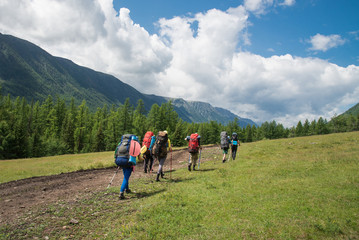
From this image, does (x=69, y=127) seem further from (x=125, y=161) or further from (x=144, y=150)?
(x=125, y=161)

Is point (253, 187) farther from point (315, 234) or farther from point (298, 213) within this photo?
point (315, 234)

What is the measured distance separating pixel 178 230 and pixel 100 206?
4322 mm

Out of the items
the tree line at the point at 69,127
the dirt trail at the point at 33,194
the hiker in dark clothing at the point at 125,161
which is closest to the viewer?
the dirt trail at the point at 33,194

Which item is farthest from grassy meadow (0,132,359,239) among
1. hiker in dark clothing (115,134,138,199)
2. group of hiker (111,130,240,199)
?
group of hiker (111,130,240,199)

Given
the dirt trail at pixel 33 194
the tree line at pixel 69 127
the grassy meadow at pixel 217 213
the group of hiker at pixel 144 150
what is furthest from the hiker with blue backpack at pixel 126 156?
the tree line at pixel 69 127

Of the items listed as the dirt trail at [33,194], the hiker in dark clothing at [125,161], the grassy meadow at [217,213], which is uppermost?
the hiker in dark clothing at [125,161]

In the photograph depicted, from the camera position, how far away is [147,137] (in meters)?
15.2

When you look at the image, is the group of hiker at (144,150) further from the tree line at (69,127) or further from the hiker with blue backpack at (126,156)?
the tree line at (69,127)

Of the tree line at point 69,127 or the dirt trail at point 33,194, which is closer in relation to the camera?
the dirt trail at point 33,194

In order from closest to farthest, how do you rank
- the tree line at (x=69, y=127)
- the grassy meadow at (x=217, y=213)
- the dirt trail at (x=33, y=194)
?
1. the grassy meadow at (x=217, y=213)
2. the dirt trail at (x=33, y=194)
3. the tree line at (x=69, y=127)

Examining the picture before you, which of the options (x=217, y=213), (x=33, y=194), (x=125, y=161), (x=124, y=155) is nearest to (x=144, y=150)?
(x=124, y=155)

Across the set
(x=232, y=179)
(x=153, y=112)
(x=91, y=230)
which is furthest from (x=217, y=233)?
(x=153, y=112)

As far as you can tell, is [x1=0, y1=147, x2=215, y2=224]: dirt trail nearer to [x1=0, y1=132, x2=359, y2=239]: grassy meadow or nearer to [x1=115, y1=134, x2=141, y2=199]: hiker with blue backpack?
[x1=0, y1=132, x2=359, y2=239]: grassy meadow

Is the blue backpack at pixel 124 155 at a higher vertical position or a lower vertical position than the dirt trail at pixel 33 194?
higher
